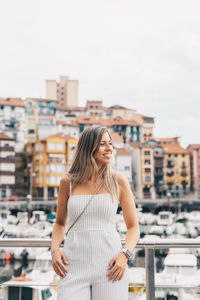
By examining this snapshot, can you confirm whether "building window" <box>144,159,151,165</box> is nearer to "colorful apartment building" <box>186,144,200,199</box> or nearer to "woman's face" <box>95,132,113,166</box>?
A: "colorful apartment building" <box>186,144,200,199</box>

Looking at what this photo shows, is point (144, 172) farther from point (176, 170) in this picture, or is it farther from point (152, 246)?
point (152, 246)

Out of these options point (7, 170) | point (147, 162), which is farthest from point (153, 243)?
point (147, 162)

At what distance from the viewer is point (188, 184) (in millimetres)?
66750

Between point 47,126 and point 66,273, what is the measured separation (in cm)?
6429

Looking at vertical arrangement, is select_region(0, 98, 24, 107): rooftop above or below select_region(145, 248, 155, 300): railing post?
above

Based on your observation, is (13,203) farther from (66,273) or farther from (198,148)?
(66,273)

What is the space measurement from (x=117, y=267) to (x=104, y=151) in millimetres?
618

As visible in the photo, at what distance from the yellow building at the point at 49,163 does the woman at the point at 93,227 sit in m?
53.6

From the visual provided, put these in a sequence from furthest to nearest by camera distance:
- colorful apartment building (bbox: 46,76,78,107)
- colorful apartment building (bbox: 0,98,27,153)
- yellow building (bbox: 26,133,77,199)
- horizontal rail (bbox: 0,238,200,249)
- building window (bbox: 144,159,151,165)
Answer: colorful apartment building (bbox: 46,76,78,107)
colorful apartment building (bbox: 0,98,27,153)
building window (bbox: 144,159,151,165)
yellow building (bbox: 26,133,77,199)
horizontal rail (bbox: 0,238,200,249)

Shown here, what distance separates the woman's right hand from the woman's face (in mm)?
540

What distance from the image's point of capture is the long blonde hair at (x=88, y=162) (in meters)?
2.05

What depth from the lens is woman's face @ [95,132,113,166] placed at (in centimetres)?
209

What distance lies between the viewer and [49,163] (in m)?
56.5

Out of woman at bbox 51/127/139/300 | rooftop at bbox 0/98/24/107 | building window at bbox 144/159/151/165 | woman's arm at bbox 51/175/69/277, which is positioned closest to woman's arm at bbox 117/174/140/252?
woman at bbox 51/127/139/300
